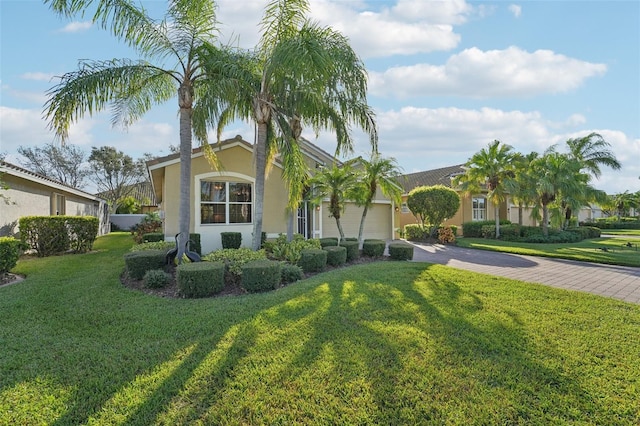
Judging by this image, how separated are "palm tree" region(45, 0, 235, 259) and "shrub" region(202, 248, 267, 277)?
1.15 meters

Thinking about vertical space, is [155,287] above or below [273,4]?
below

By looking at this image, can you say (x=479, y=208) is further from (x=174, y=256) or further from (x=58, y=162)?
(x=58, y=162)

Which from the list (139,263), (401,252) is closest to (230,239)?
(139,263)

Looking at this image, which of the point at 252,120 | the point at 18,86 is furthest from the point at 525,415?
the point at 18,86

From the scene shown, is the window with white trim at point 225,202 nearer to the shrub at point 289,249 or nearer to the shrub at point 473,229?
the shrub at point 289,249

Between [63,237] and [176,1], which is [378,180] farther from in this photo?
[63,237]

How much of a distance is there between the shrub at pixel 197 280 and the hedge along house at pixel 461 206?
17.7m

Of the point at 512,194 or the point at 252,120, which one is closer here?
the point at 252,120

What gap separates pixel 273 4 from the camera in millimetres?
8961

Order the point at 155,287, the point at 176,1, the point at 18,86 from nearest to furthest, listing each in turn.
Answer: the point at 155,287 < the point at 176,1 < the point at 18,86

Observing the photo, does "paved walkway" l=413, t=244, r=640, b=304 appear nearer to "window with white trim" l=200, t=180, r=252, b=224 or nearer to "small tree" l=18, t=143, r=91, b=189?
"window with white trim" l=200, t=180, r=252, b=224

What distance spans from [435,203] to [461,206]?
22.4ft

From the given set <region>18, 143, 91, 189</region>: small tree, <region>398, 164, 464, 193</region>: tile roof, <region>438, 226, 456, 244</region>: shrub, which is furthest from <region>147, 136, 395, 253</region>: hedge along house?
<region>18, 143, 91, 189</region>: small tree

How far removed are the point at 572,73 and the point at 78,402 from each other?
14.2m
